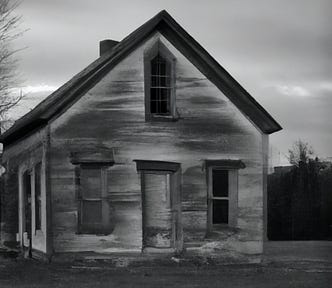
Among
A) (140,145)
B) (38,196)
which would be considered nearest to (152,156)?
(140,145)

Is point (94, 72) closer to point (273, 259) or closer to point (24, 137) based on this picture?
point (24, 137)

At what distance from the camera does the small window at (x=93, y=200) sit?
16.8 meters

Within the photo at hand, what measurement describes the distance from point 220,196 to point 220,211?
1.25 feet

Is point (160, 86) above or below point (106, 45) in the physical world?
below

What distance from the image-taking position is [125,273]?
1565 cm

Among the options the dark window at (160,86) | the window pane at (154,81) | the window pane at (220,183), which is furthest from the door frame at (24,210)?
the window pane at (220,183)

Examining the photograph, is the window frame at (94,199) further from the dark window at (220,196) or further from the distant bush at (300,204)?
the distant bush at (300,204)

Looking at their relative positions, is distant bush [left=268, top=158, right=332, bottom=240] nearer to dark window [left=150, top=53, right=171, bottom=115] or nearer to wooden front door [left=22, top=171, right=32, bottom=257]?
wooden front door [left=22, top=171, right=32, bottom=257]

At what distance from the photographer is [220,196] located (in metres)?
18.1

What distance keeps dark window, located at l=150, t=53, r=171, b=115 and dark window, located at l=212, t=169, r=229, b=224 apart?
2.10 meters

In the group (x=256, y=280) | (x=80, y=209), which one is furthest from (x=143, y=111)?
(x=256, y=280)

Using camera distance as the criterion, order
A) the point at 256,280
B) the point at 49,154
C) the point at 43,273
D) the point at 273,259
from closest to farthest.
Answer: the point at 256,280 < the point at 43,273 < the point at 49,154 < the point at 273,259

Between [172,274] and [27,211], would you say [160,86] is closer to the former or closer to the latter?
[172,274]

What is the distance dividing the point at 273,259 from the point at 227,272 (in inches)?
120
